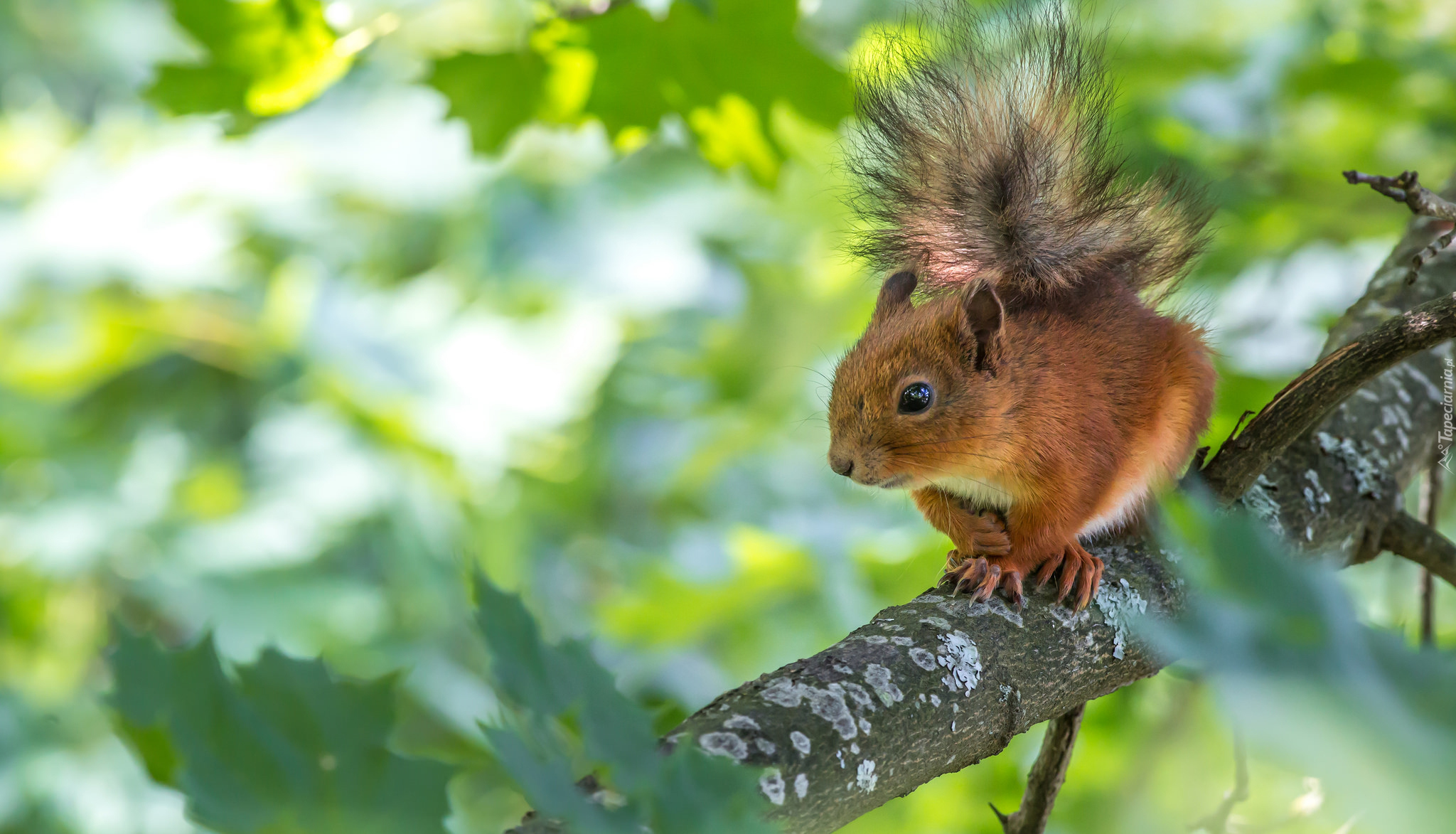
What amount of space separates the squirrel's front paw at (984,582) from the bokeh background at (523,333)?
370 millimetres

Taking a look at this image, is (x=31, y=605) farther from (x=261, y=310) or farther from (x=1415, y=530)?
(x=1415, y=530)

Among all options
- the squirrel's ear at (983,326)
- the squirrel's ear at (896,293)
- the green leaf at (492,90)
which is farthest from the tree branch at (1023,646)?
the green leaf at (492,90)

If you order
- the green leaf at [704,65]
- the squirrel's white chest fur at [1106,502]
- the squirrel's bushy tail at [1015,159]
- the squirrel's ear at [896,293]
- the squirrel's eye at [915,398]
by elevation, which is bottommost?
the squirrel's white chest fur at [1106,502]

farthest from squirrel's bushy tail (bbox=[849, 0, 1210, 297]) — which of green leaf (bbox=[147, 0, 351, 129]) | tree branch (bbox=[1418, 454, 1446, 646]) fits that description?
green leaf (bbox=[147, 0, 351, 129])

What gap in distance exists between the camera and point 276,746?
48 cm

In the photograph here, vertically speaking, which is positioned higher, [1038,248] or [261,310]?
[261,310]

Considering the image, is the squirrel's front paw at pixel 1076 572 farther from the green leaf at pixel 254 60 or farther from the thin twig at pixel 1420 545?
the green leaf at pixel 254 60

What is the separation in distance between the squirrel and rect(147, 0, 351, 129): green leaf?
24.0 inches

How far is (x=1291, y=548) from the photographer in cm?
101

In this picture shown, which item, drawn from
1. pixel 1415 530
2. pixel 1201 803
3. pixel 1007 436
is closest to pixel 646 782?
pixel 1007 436

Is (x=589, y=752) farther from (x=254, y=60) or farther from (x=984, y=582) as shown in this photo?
(x=254, y=60)

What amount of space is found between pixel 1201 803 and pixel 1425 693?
1.67 metres

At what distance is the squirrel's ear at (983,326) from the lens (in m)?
1.07

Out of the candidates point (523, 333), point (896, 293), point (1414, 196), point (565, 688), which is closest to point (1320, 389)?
point (1414, 196)
